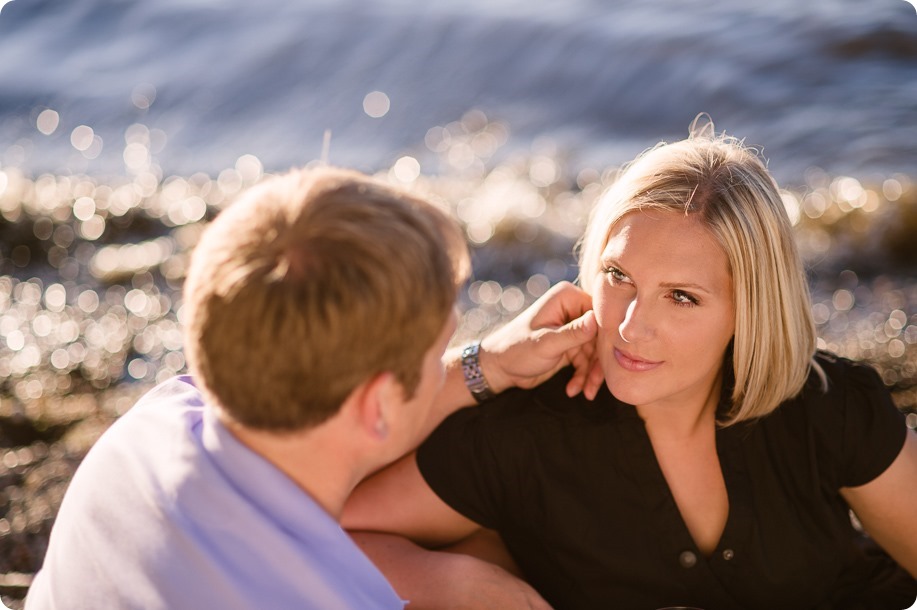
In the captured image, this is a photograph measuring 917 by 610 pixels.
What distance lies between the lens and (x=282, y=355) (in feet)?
6.06

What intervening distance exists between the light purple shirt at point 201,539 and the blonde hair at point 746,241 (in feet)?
4.93

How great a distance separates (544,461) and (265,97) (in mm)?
10370

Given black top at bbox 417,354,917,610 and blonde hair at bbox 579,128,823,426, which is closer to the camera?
blonde hair at bbox 579,128,823,426

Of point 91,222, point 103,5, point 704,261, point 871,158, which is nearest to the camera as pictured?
point 704,261

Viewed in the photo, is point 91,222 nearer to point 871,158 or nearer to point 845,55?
point 871,158

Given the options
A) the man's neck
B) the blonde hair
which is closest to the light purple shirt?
the man's neck

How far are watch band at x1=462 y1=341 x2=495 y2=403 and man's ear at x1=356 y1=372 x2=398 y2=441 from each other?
1251 mm

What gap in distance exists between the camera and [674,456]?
3219mm

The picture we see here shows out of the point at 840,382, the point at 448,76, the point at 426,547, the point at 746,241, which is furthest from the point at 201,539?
the point at 448,76

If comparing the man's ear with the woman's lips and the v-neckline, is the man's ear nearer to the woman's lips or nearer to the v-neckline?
the woman's lips

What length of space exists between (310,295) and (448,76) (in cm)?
1158

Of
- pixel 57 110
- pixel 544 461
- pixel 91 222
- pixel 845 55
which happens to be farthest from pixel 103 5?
pixel 544 461

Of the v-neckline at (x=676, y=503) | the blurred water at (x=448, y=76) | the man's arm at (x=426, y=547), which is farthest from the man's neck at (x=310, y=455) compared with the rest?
the blurred water at (x=448, y=76)

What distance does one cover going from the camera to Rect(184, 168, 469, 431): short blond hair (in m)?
→ 1.81
